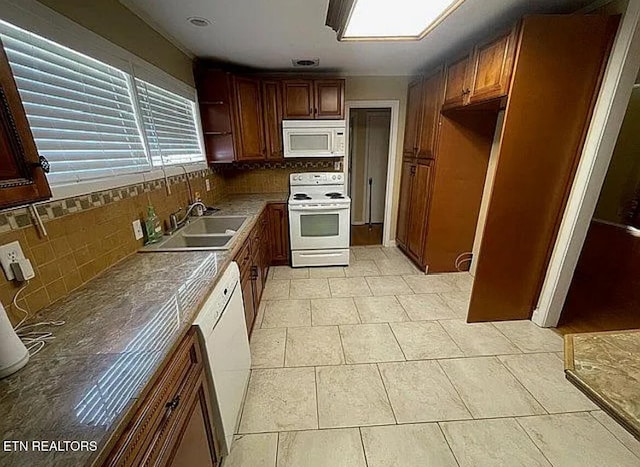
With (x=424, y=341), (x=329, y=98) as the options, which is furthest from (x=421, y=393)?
(x=329, y=98)

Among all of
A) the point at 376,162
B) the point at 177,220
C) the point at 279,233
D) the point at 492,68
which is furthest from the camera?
the point at 376,162

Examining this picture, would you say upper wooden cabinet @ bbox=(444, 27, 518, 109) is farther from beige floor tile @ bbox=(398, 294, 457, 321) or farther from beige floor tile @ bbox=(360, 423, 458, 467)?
beige floor tile @ bbox=(360, 423, 458, 467)

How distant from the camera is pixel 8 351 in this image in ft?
2.35

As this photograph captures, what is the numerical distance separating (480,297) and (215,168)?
3.11m

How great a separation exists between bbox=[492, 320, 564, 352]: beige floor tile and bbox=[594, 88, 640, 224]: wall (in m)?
1.21

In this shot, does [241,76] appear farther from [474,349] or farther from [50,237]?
[474,349]

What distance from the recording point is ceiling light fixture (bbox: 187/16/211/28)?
1.84 metres

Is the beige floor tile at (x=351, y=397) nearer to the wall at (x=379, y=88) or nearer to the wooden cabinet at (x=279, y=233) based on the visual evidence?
the wooden cabinet at (x=279, y=233)

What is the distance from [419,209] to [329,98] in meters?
1.69

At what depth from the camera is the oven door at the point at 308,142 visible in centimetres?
312

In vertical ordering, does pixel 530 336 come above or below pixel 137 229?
below

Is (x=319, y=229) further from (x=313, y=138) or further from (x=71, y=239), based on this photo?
(x=71, y=239)

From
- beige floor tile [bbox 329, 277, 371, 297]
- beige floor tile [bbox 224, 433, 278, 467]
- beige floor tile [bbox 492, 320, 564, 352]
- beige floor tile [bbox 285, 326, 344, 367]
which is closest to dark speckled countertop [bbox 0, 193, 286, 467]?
beige floor tile [bbox 224, 433, 278, 467]

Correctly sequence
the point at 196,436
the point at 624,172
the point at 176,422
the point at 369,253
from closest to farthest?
the point at 176,422, the point at 196,436, the point at 624,172, the point at 369,253
